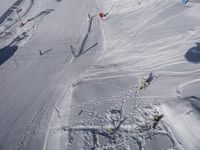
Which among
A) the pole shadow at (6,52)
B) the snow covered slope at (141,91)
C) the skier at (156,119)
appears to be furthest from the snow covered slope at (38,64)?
the skier at (156,119)

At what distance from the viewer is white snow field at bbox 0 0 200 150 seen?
47.0ft

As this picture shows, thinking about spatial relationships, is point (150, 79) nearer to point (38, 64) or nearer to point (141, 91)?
point (141, 91)

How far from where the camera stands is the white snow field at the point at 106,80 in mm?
14336

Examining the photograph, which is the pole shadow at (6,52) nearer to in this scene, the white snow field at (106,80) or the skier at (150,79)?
the white snow field at (106,80)

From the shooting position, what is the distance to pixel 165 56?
18875 millimetres

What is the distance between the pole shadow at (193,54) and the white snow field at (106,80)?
7cm

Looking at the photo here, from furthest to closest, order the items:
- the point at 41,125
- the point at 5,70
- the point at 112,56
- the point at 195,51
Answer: the point at 5,70 → the point at 112,56 → the point at 195,51 → the point at 41,125

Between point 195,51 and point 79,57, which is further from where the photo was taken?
point 79,57

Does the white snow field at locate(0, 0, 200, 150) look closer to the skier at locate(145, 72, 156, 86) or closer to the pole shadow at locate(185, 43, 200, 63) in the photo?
the pole shadow at locate(185, 43, 200, 63)

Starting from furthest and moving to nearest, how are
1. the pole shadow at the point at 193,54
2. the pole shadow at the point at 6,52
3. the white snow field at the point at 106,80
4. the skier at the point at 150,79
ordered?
the pole shadow at the point at 6,52 → the pole shadow at the point at 193,54 → the skier at the point at 150,79 → the white snow field at the point at 106,80

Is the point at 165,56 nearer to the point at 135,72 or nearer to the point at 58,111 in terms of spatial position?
the point at 135,72

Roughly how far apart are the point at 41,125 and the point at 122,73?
6749 millimetres

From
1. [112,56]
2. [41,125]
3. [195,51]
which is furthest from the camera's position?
[112,56]

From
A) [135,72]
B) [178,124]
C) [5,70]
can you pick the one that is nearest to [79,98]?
[135,72]
